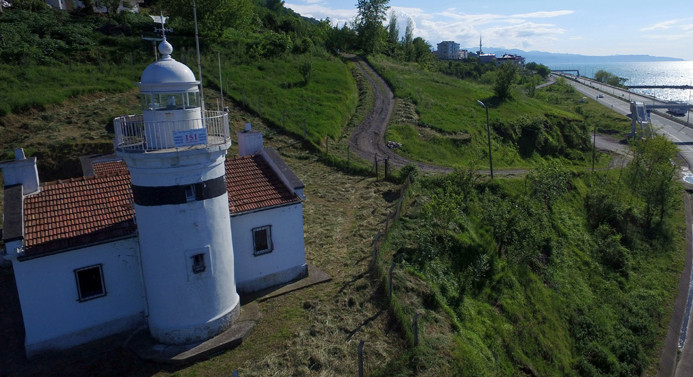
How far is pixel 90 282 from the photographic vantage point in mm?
13320

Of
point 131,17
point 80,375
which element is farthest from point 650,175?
point 131,17

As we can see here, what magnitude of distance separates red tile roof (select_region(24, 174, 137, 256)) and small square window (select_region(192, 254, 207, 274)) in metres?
2.30

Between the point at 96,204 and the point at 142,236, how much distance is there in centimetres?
283

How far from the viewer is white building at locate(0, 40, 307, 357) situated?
39.8ft

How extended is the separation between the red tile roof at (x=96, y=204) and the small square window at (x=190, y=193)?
2.49m

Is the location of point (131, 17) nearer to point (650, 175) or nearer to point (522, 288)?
point (522, 288)

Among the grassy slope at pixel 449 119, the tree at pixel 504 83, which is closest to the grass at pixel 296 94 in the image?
the grassy slope at pixel 449 119

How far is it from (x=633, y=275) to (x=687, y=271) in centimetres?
514

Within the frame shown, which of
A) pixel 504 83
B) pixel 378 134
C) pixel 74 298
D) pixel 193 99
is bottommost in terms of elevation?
pixel 74 298

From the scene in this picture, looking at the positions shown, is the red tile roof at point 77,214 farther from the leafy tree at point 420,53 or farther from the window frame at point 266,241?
the leafy tree at point 420,53

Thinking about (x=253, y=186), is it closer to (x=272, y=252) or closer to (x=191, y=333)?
(x=272, y=252)

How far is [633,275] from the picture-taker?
29000 mm

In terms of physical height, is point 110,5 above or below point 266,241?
above

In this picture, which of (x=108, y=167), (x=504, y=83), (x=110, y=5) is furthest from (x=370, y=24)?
(x=108, y=167)
